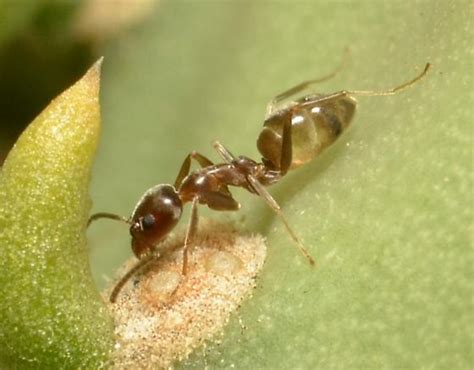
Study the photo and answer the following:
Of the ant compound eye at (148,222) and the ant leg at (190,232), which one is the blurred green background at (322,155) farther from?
the ant compound eye at (148,222)

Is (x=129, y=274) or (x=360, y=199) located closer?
(x=360, y=199)

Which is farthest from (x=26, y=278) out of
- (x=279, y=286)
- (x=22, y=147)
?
(x=279, y=286)

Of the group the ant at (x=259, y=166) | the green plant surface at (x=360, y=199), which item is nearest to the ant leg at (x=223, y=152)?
the ant at (x=259, y=166)

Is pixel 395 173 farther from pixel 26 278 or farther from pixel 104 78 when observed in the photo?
pixel 104 78

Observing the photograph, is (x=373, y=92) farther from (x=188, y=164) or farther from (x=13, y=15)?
(x=13, y=15)

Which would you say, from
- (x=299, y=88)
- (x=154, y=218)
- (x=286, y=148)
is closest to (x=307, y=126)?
(x=286, y=148)

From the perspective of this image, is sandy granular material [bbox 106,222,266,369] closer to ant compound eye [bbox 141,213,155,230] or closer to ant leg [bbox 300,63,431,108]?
ant compound eye [bbox 141,213,155,230]
